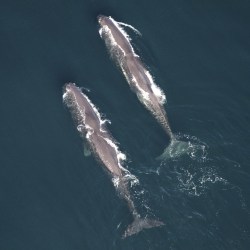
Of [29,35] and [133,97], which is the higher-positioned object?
[29,35]

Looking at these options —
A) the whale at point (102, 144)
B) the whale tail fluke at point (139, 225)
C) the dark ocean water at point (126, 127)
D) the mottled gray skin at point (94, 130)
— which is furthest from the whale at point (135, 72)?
the whale tail fluke at point (139, 225)

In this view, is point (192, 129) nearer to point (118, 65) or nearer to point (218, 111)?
point (218, 111)

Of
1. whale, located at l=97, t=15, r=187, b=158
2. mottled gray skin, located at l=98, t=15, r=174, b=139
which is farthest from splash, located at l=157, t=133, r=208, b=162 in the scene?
mottled gray skin, located at l=98, t=15, r=174, b=139

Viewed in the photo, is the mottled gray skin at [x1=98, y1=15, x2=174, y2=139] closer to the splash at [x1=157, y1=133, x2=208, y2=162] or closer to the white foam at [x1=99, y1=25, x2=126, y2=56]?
the white foam at [x1=99, y1=25, x2=126, y2=56]

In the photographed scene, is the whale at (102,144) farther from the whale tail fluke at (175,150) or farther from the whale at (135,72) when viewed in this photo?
the whale at (135,72)

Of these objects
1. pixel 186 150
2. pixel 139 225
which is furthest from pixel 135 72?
pixel 139 225

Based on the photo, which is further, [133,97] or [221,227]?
[133,97]

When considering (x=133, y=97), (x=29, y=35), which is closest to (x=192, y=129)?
(x=133, y=97)
